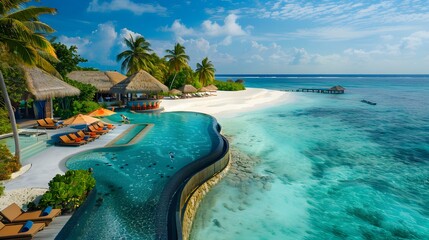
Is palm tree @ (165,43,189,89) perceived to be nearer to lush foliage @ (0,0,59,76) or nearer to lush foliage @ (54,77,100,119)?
lush foliage @ (54,77,100,119)

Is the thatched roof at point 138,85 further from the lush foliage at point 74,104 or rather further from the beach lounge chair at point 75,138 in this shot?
the beach lounge chair at point 75,138

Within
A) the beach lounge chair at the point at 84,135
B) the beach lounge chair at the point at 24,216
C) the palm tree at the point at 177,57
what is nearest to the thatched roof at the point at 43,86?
the beach lounge chair at the point at 84,135

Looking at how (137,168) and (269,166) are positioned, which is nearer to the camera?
(137,168)

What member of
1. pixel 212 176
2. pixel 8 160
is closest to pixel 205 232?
pixel 212 176

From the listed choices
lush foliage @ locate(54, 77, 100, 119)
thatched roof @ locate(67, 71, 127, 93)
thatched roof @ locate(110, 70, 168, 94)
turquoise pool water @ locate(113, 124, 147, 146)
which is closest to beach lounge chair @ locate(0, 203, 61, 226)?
turquoise pool water @ locate(113, 124, 147, 146)

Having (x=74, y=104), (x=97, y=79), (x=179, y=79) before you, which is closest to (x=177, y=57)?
(x=179, y=79)

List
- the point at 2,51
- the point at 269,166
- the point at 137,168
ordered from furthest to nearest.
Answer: the point at 269,166 < the point at 137,168 < the point at 2,51

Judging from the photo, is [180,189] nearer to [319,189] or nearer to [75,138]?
[319,189]

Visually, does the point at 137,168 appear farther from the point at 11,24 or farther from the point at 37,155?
the point at 11,24
